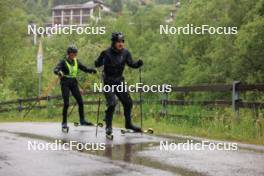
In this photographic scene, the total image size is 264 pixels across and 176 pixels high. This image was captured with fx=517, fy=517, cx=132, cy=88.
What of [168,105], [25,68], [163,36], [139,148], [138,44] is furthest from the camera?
[138,44]

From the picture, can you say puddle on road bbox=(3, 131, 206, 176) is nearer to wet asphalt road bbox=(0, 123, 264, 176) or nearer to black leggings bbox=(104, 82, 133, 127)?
wet asphalt road bbox=(0, 123, 264, 176)

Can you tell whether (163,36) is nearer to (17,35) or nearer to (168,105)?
(17,35)

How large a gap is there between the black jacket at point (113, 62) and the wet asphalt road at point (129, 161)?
1.37 metres

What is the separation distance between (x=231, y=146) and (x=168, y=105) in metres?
7.69

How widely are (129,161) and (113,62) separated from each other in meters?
3.32

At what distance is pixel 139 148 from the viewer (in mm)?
8828

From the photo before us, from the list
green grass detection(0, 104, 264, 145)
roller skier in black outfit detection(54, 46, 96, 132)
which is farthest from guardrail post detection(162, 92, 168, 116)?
roller skier in black outfit detection(54, 46, 96, 132)

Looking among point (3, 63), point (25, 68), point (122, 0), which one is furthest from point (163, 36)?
point (122, 0)

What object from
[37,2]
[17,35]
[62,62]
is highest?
[37,2]

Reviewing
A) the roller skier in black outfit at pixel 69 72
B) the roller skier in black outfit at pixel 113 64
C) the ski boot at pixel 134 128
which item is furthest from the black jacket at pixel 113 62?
the roller skier in black outfit at pixel 69 72

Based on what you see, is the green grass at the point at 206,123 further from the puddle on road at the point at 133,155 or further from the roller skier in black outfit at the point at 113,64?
the roller skier in black outfit at the point at 113,64

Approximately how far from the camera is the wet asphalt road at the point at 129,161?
6.57m

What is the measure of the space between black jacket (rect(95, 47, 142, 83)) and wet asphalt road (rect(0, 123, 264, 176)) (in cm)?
137

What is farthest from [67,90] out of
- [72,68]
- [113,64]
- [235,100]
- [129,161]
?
[129,161]
